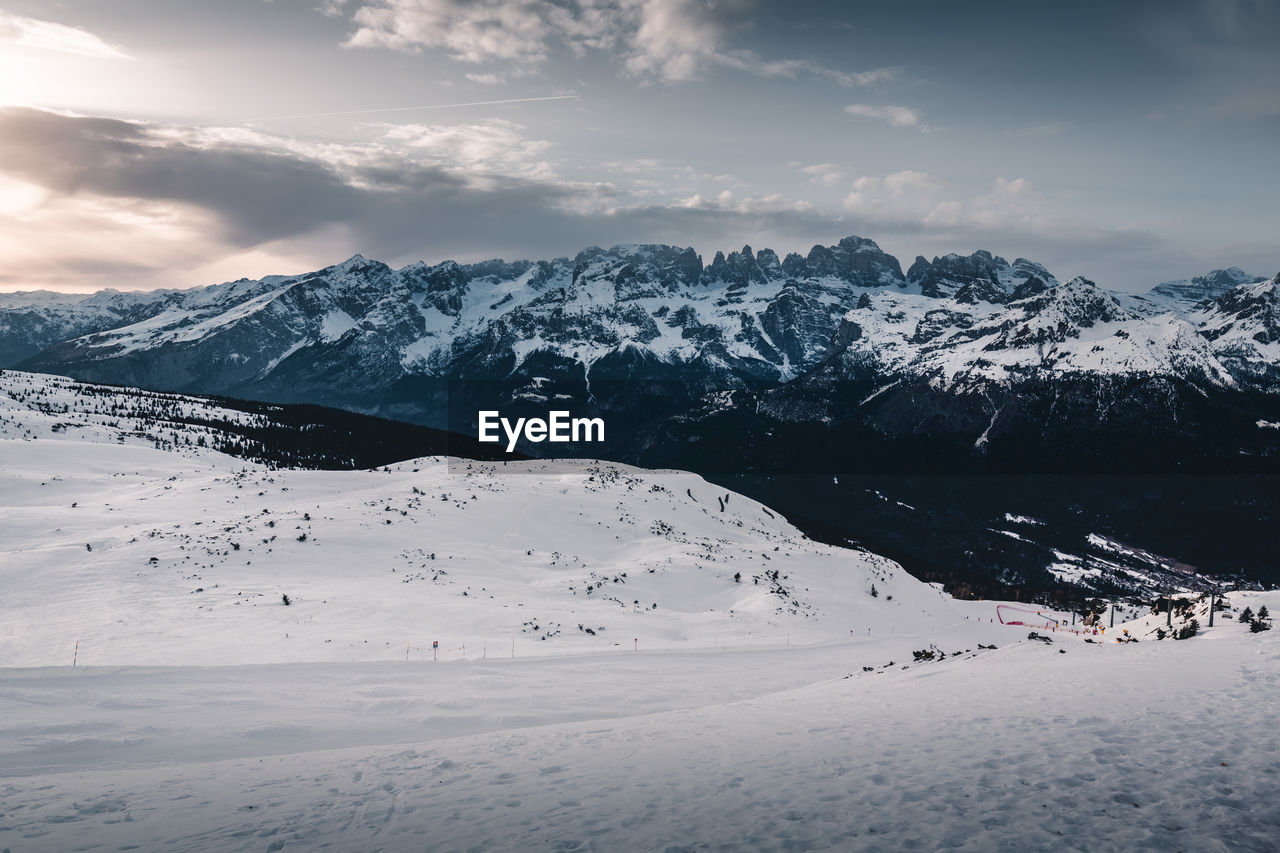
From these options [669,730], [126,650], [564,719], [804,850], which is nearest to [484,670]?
[564,719]

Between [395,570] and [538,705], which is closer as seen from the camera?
[538,705]

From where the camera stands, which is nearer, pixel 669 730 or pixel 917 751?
pixel 917 751

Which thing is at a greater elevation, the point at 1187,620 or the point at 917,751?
the point at 917,751

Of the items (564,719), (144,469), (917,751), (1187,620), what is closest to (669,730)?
(564,719)

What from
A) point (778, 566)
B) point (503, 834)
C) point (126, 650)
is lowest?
point (778, 566)

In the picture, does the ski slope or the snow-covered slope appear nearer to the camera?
the ski slope

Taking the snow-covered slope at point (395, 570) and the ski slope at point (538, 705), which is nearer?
the ski slope at point (538, 705)

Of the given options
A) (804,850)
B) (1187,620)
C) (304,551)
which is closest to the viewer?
(804,850)

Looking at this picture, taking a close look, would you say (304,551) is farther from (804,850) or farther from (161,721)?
(804,850)

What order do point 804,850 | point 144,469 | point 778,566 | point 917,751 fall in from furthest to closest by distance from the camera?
point 144,469, point 778,566, point 917,751, point 804,850
